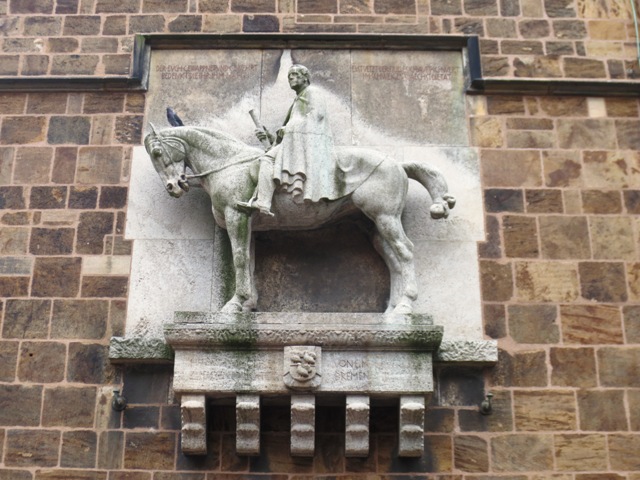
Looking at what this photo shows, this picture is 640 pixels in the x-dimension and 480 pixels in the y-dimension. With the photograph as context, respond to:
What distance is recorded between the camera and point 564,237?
8.41 meters

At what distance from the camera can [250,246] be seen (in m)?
8.22

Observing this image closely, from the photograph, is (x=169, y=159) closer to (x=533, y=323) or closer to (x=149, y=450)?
(x=149, y=450)

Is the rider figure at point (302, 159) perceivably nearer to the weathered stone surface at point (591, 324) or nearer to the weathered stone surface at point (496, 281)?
the weathered stone surface at point (496, 281)

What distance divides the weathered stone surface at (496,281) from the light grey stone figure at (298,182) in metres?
0.60

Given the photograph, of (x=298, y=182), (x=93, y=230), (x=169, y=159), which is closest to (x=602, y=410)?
(x=298, y=182)

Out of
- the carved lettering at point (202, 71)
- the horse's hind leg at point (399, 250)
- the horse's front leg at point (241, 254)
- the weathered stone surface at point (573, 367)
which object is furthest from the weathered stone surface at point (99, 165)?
the weathered stone surface at point (573, 367)

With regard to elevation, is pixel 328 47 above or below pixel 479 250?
above

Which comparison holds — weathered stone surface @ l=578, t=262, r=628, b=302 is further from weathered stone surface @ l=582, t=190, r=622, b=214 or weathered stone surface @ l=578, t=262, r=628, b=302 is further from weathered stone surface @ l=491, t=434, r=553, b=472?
weathered stone surface @ l=491, t=434, r=553, b=472

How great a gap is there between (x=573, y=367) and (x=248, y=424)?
258cm

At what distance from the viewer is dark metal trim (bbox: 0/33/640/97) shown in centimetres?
895

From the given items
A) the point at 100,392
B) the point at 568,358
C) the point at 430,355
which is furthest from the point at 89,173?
the point at 568,358

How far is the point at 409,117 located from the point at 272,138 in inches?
49.6

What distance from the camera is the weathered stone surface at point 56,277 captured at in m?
8.20

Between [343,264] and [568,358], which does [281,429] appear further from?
[568,358]
